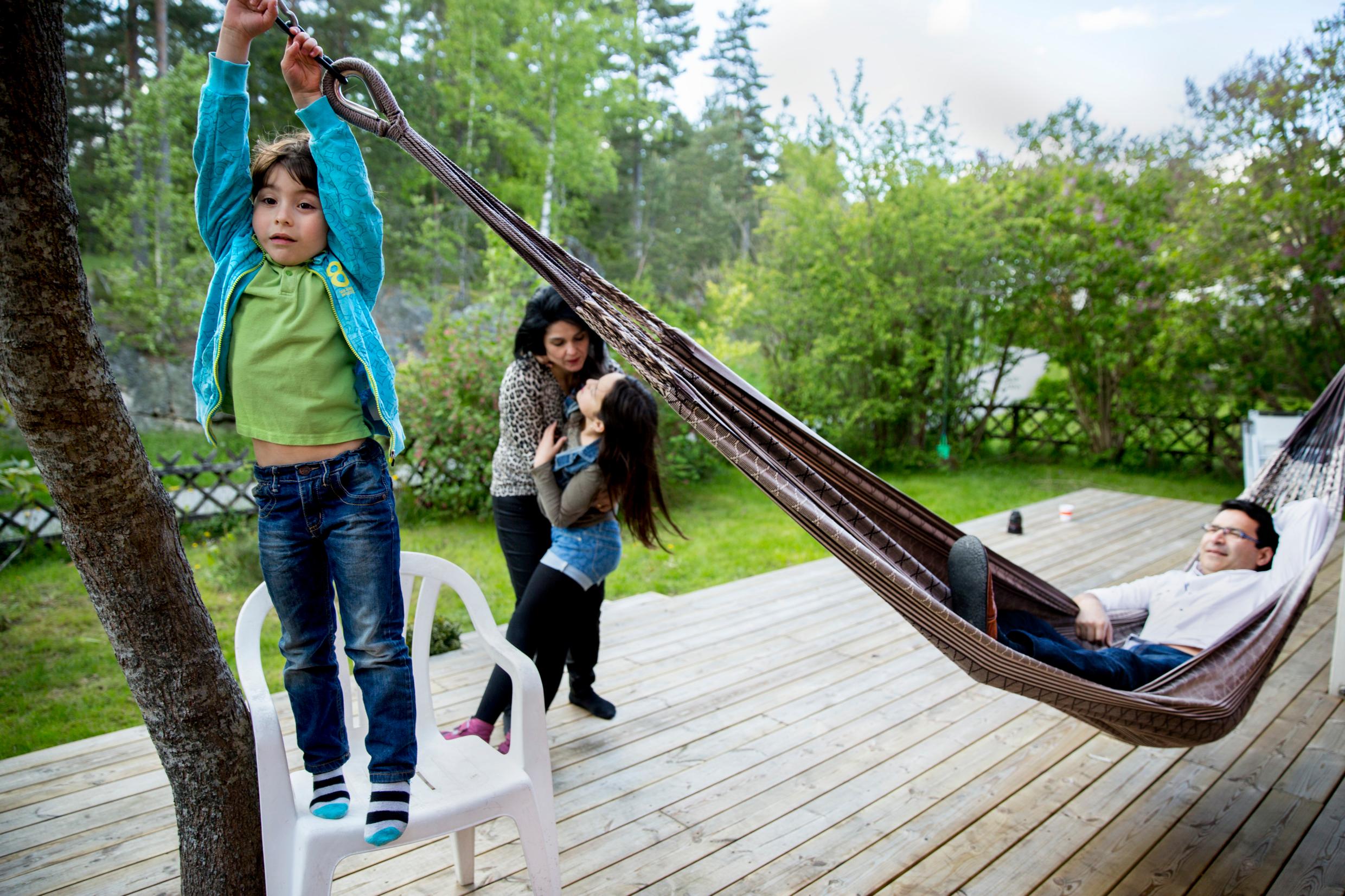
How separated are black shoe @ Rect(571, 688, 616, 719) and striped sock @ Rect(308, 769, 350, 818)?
114cm

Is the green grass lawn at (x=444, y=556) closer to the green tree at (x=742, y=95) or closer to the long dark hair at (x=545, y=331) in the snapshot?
the long dark hair at (x=545, y=331)

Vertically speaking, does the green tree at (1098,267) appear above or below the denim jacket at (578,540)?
above

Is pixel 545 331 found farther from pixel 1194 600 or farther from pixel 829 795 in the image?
pixel 1194 600


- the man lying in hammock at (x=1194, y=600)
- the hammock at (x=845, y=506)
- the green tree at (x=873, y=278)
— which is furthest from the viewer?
the green tree at (x=873, y=278)

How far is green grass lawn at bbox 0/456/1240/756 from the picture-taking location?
289 cm

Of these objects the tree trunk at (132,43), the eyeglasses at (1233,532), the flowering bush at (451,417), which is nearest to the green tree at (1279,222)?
the eyeglasses at (1233,532)

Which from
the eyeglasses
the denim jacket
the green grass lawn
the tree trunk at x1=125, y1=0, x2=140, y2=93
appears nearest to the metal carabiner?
the denim jacket

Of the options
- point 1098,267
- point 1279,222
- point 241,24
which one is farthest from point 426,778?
point 1098,267

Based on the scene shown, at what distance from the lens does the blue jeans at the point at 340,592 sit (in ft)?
4.34

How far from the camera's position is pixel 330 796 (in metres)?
1.35

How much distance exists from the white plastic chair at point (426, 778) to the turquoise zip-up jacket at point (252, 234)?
0.40m

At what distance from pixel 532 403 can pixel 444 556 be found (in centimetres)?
274

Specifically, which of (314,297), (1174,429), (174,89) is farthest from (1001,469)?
(174,89)

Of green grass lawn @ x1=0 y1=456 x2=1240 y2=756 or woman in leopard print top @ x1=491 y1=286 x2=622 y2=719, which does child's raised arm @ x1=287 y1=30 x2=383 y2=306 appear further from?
green grass lawn @ x1=0 y1=456 x2=1240 y2=756
